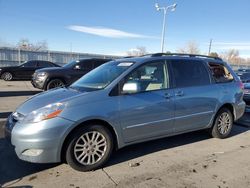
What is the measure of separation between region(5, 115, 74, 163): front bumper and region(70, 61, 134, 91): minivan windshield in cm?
91

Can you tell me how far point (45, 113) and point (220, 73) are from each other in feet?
12.5

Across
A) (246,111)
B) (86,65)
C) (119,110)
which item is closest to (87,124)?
(119,110)

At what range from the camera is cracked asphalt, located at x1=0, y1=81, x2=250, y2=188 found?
3.61m

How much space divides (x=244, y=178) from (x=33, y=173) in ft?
9.89

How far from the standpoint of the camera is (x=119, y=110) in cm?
407

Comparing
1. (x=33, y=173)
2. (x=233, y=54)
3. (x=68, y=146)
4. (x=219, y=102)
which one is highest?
(x=233, y=54)

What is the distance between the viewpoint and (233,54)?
96.3 meters

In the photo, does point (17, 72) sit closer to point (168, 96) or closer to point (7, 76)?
point (7, 76)

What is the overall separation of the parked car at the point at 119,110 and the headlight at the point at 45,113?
1 cm

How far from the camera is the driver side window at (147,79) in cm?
426

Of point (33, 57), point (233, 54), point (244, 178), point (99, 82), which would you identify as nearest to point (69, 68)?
point (99, 82)

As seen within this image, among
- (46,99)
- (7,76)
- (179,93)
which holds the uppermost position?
(179,93)

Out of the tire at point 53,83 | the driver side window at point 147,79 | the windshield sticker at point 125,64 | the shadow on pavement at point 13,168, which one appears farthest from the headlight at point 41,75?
the driver side window at point 147,79

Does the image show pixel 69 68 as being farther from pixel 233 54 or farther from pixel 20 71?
pixel 233 54
